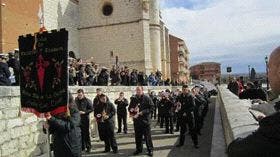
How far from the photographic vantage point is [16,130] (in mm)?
11367

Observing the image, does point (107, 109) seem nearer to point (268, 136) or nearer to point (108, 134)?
point (108, 134)

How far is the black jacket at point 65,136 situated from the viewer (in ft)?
24.8

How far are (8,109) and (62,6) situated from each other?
34399 mm

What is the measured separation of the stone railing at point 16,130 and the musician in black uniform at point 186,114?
4292 millimetres

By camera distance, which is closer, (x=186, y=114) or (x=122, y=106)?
(x=186, y=114)

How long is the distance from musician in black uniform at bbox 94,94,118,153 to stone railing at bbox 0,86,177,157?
212cm

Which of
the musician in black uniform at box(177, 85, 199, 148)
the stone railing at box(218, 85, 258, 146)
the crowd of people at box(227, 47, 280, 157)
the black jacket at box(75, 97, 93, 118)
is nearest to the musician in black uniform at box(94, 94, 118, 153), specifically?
the black jacket at box(75, 97, 93, 118)

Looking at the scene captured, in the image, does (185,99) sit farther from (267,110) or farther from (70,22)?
(70,22)

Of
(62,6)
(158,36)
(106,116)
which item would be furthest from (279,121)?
(158,36)

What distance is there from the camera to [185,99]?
14.8 metres

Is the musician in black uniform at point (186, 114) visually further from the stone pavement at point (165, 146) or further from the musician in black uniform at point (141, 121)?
the musician in black uniform at point (141, 121)

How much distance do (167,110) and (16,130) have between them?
877cm

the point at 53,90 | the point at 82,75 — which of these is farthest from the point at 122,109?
the point at 53,90

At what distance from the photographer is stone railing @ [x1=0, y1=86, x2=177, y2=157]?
10797mm
